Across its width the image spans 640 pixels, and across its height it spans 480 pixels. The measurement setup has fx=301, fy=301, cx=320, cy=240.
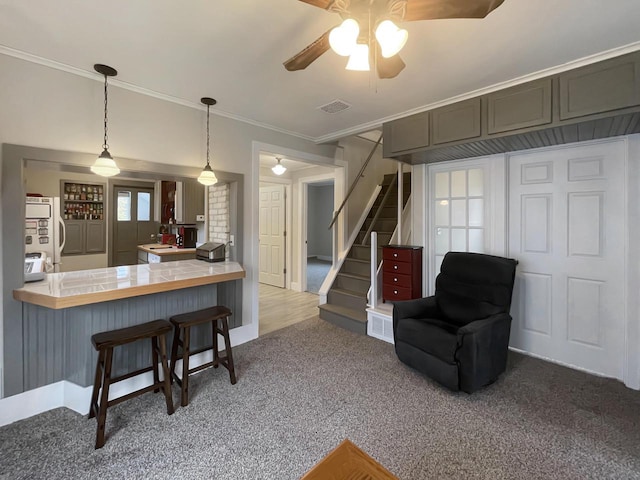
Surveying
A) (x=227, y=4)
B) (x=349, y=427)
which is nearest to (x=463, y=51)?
(x=227, y=4)

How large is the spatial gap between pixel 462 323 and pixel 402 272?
37.7 inches

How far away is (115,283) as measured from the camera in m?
2.24

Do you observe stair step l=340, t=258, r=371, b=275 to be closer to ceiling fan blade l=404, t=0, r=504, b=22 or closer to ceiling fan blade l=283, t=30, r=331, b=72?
ceiling fan blade l=283, t=30, r=331, b=72

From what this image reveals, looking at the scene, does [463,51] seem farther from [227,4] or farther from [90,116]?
[90,116]

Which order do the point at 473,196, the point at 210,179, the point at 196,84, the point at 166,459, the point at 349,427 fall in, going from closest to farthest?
the point at 166,459, the point at 349,427, the point at 196,84, the point at 210,179, the point at 473,196

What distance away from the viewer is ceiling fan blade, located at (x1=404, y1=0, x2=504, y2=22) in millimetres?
1232

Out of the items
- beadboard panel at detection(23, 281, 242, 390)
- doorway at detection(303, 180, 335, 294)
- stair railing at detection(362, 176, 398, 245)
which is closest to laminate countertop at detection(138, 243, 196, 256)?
beadboard panel at detection(23, 281, 242, 390)

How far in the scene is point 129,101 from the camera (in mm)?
2629

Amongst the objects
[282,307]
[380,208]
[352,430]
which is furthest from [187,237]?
[352,430]

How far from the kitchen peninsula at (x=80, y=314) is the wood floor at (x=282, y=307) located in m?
1.53

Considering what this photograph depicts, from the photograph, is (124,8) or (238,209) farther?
(238,209)

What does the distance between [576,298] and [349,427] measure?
7.84 feet

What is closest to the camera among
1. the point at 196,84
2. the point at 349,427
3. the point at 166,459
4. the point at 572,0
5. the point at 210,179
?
the point at 572,0

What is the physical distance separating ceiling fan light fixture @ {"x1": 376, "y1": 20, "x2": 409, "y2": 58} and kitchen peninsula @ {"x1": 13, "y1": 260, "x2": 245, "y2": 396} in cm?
213
